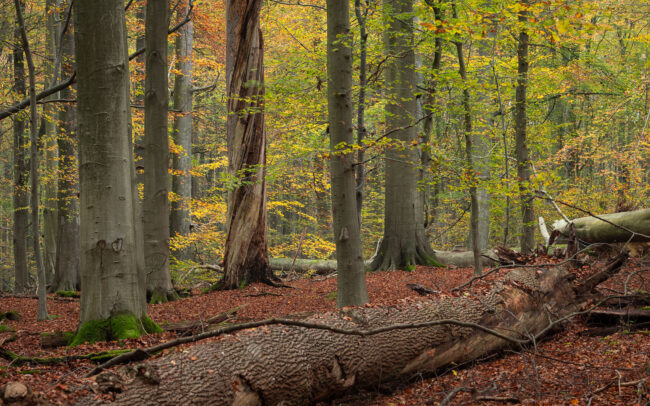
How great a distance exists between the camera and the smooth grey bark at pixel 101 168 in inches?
179

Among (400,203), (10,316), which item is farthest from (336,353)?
(400,203)

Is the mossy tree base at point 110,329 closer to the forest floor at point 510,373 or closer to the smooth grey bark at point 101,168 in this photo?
the smooth grey bark at point 101,168

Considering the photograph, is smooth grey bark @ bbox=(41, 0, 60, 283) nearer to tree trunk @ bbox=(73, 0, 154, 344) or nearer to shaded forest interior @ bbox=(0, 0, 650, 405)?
shaded forest interior @ bbox=(0, 0, 650, 405)

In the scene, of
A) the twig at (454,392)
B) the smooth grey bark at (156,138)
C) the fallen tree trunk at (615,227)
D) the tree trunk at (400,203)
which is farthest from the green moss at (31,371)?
the fallen tree trunk at (615,227)

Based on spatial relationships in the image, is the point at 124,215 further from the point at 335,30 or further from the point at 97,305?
the point at 335,30

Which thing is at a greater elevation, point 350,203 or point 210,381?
point 350,203

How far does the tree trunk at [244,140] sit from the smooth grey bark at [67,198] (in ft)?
14.1

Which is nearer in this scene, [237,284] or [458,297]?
[458,297]

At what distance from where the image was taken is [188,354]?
11.4 ft

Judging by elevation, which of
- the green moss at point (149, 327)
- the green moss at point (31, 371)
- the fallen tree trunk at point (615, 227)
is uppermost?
the fallen tree trunk at point (615, 227)

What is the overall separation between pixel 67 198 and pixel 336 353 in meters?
10.4

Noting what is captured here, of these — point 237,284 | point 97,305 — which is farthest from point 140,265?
point 237,284

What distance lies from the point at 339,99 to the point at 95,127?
289cm

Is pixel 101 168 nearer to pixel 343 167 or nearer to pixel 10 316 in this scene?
pixel 343 167
